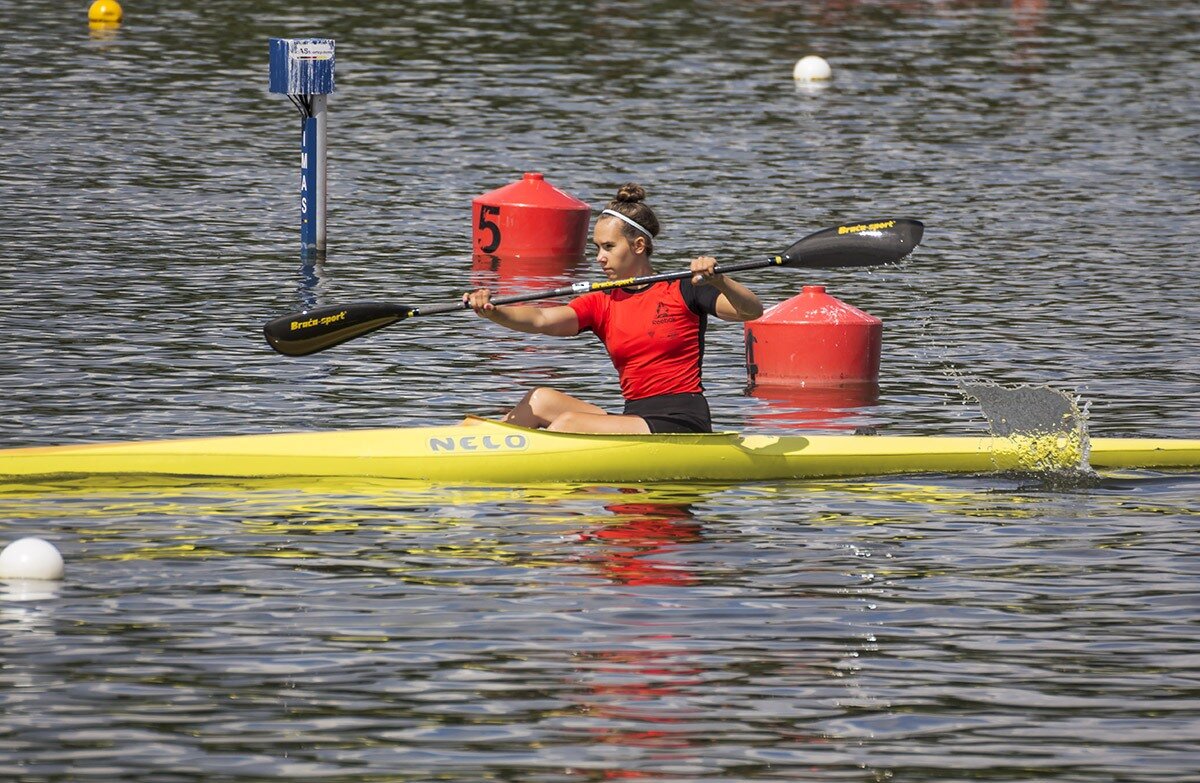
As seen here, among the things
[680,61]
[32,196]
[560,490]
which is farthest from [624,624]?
[680,61]

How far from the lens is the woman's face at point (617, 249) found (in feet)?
38.3

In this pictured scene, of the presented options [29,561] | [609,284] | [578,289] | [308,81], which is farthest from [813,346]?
[29,561]

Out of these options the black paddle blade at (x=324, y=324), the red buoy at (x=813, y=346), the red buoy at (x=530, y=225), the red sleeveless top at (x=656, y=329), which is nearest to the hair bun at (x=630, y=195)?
the red sleeveless top at (x=656, y=329)

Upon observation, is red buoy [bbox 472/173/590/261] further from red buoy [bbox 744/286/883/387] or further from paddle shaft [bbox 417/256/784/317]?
paddle shaft [bbox 417/256/784/317]

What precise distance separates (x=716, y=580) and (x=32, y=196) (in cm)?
1342

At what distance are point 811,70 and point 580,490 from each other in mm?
20194

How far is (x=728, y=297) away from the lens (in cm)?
1166

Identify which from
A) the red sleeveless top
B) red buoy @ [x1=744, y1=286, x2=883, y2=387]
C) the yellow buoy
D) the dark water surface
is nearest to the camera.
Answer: the dark water surface

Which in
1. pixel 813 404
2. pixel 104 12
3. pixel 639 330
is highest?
pixel 639 330

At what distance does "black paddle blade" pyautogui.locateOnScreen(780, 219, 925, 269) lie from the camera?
13.0m

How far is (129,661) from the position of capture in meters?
8.50

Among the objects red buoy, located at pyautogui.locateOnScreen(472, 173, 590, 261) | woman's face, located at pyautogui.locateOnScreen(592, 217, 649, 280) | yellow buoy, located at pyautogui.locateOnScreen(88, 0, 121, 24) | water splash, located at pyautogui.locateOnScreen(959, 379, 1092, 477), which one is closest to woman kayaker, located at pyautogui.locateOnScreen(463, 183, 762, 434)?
woman's face, located at pyautogui.locateOnScreen(592, 217, 649, 280)

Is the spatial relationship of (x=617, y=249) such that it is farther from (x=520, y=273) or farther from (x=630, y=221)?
(x=520, y=273)

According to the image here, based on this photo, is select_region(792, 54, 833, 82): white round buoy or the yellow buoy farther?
the yellow buoy
